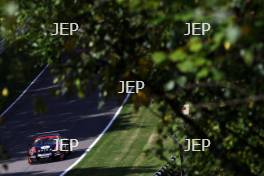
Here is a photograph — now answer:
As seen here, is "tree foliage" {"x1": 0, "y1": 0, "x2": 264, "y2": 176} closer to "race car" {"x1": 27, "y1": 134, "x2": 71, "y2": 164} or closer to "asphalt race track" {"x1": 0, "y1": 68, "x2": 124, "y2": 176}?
"asphalt race track" {"x1": 0, "y1": 68, "x2": 124, "y2": 176}

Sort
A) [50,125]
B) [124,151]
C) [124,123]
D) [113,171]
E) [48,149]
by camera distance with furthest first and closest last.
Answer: [50,125] < [124,123] < [124,151] < [48,149] < [113,171]

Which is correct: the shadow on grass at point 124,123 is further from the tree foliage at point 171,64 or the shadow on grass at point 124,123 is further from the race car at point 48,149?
the tree foliage at point 171,64

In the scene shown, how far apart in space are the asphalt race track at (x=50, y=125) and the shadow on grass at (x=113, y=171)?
1.46m

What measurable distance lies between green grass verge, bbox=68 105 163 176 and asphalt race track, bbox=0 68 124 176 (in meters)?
0.89

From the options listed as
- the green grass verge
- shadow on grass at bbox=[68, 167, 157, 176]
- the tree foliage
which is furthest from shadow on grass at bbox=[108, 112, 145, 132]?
the tree foliage

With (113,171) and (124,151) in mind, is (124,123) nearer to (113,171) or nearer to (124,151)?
(124,151)

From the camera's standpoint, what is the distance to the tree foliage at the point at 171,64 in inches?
211

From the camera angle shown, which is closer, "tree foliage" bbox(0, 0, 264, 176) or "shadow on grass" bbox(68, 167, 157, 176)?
"tree foliage" bbox(0, 0, 264, 176)

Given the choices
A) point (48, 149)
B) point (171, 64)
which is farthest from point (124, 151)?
point (171, 64)

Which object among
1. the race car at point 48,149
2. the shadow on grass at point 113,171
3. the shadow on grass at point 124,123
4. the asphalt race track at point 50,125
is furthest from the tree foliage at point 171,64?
the shadow on grass at point 124,123

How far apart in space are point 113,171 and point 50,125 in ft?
40.1

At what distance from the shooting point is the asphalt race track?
127ft

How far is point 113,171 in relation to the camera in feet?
116

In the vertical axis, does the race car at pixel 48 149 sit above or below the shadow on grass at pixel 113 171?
above
